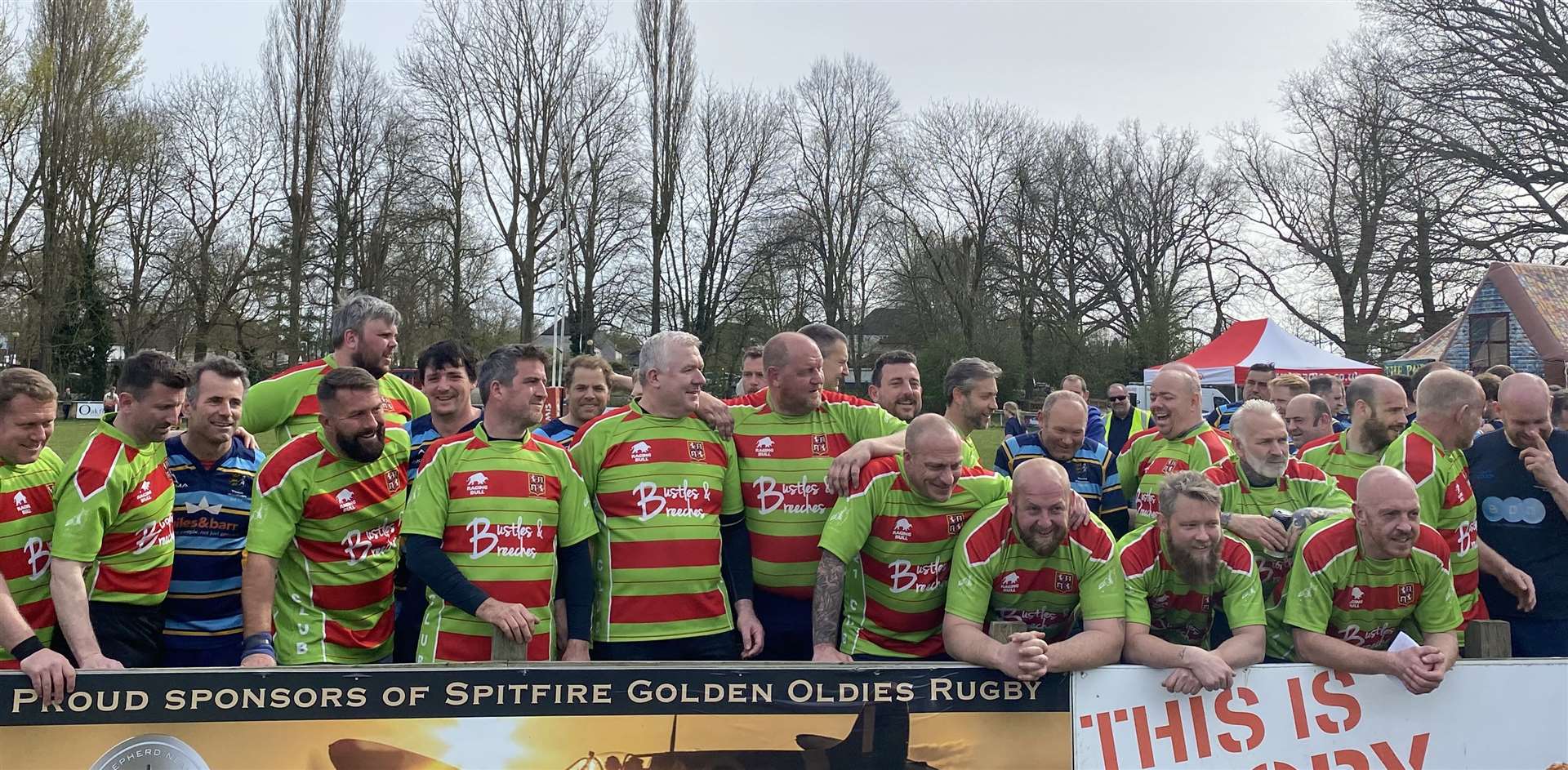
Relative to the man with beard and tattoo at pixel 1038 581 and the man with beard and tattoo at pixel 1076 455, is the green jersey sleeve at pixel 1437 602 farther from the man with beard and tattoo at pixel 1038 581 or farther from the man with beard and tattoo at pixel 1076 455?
the man with beard and tattoo at pixel 1076 455

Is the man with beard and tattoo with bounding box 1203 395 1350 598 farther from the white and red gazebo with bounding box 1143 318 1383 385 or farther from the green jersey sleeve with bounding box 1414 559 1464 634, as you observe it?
the white and red gazebo with bounding box 1143 318 1383 385

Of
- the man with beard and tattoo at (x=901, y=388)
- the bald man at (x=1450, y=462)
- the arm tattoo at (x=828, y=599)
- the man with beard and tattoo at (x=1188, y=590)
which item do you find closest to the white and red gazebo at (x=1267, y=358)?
the bald man at (x=1450, y=462)

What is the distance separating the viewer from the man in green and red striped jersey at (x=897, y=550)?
4047 mm

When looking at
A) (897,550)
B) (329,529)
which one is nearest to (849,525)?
(897,550)

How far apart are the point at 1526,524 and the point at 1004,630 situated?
10.2 feet

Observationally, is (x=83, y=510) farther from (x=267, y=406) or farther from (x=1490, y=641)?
(x=1490, y=641)

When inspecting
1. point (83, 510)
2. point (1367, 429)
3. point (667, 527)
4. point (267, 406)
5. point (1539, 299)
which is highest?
point (1539, 299)

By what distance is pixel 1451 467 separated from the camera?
4871mm

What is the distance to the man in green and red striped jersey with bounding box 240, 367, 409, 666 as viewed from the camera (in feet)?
12.7

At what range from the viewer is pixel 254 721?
3.33m

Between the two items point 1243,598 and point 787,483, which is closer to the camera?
point 1243,598

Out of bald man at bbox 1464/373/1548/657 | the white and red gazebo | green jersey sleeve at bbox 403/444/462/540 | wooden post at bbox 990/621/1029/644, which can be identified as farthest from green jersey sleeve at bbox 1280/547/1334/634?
the white and red gazebo

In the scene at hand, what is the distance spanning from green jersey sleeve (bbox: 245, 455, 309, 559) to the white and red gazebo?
19404 millimetres

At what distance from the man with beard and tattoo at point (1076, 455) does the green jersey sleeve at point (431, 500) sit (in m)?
3.00
